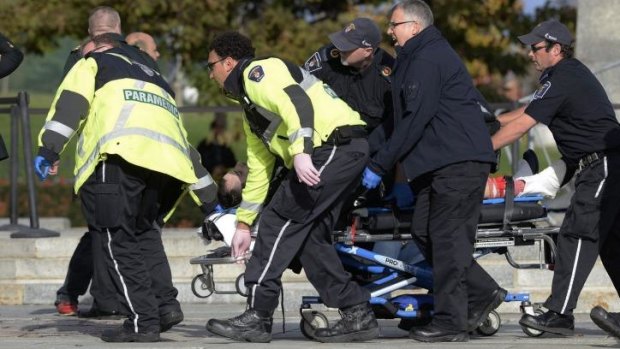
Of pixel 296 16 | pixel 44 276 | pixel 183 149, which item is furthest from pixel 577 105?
pixel 296 16

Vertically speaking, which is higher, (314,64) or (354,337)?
(314,64)

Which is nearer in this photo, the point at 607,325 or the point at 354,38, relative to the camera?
the point at 607,325

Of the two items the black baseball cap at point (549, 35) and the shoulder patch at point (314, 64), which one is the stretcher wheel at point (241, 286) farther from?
the black baseball cap at point (549, 35)

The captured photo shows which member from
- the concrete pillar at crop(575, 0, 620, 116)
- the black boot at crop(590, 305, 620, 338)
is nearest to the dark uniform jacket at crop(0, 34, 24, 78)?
the black boot at crop(590, 305, 620, 338)

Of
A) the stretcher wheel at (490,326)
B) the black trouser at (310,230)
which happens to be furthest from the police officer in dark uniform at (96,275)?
the stretcher wheel at (490,326)

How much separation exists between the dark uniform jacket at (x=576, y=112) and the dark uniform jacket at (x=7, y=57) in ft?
12.2

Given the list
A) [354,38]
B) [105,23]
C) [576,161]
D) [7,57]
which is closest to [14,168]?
[7,57]

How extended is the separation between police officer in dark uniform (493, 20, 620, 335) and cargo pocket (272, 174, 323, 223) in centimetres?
111

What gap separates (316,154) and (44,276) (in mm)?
4298

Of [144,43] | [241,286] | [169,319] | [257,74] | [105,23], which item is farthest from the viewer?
[144,43]

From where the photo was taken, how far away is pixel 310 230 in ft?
26.6

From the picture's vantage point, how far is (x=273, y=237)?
317 inches

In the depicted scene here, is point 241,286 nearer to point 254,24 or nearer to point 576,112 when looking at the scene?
point 576,112

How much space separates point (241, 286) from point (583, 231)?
7.06ft
